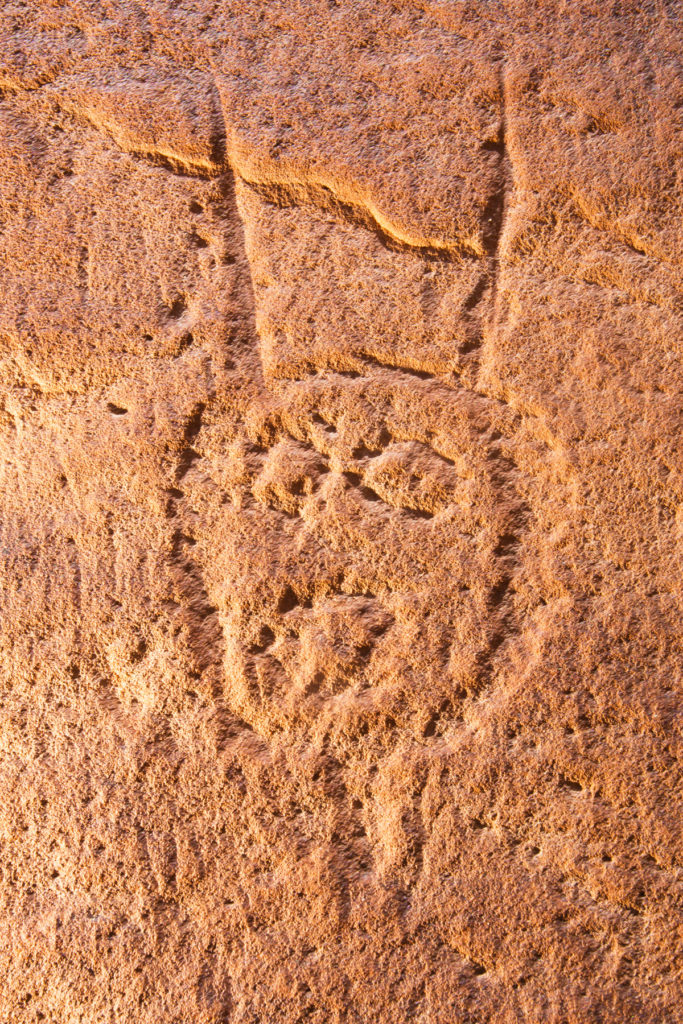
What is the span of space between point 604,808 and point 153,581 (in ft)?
1.66

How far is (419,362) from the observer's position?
852mm

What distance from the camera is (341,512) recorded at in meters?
0.84

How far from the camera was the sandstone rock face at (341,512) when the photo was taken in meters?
0.78

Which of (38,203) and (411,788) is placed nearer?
(411,788)

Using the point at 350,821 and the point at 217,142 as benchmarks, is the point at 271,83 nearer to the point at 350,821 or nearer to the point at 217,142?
the point at 217,142

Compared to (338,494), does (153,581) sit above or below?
below

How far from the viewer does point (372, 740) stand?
81 cm

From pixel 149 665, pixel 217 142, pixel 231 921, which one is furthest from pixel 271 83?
pixel 231 921

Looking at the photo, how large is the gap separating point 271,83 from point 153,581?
0.56m

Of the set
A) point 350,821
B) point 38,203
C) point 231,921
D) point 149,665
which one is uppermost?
point 38,203

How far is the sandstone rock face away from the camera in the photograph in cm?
78

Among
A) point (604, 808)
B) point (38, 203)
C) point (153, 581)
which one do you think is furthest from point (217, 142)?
point (604, 808)

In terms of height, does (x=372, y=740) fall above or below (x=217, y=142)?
below

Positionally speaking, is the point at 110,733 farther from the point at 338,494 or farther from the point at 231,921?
the point at 338,494
